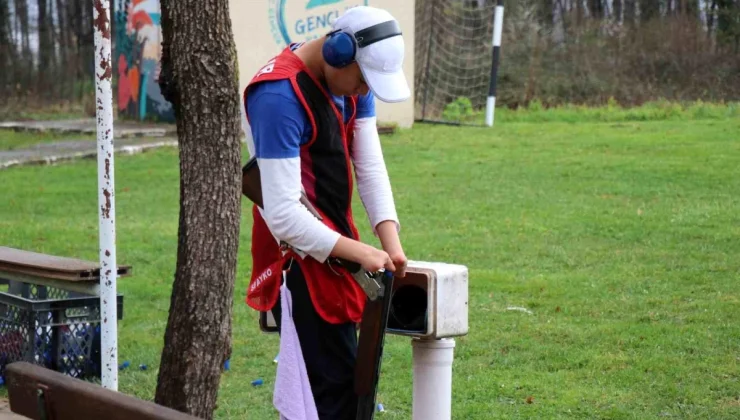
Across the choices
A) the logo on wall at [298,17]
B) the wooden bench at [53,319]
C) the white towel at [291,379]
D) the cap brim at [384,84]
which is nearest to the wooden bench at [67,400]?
the white towel at [291,379]

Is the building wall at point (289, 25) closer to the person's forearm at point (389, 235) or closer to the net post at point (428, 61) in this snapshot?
the net post at point (428, 61)

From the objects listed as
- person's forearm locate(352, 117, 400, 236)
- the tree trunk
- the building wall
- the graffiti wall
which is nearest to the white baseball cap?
person's forearm locate(352, 117, 400, 236)

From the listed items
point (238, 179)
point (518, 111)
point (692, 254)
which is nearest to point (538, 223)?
point (692, 254)

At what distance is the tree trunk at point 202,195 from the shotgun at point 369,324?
133 centimetres

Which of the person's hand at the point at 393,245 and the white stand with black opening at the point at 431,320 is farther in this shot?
the white stand with black opening at the point at 431,320

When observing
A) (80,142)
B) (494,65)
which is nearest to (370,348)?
(494,65)

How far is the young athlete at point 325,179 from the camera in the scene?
11.4 feet

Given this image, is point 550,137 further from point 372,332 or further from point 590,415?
point 372,332

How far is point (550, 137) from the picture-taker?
16406 mm

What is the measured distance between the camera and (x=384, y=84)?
11.4 feet

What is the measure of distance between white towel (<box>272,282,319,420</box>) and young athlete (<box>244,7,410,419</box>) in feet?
0.09

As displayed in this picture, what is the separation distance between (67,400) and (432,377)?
134 cm

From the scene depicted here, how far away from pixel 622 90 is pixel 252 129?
1955cm

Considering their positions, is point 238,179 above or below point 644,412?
above
